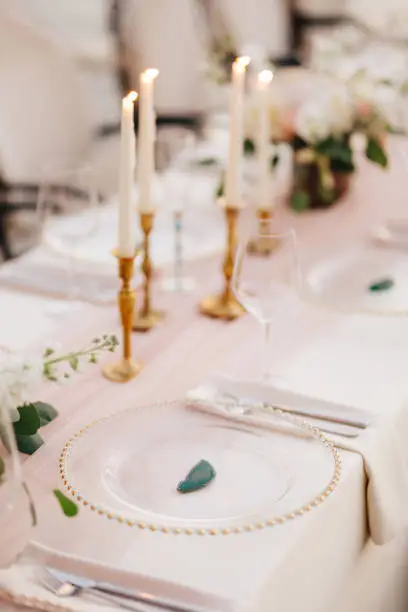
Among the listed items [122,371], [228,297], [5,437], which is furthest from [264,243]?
[5,437]

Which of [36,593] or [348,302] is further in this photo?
[348,302]

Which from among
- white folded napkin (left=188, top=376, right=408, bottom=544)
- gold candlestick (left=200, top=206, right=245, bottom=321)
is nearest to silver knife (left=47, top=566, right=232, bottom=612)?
white folded napkin (left=188, top=376, right=408, bottom=544)

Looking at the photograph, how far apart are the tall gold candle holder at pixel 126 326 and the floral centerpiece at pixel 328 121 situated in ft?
3.13

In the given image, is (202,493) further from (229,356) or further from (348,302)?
(348,302)

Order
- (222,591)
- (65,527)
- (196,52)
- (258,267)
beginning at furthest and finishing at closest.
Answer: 1. (196,52)
2. (258,267)
3. (65,527)
4. (222,591)

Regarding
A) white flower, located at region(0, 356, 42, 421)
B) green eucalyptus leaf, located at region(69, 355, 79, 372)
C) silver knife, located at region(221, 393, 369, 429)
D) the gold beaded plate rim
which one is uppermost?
white flower, located at region(0, 356, 42, 421)

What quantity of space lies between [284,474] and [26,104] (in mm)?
2814

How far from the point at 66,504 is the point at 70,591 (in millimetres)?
103

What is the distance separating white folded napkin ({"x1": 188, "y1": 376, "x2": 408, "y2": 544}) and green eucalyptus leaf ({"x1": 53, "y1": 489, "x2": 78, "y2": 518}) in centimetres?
34

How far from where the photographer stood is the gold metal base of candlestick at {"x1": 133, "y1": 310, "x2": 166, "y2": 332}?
1776 mm

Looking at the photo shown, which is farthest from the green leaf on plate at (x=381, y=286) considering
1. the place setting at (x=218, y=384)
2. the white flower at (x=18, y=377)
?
the white flower at (x=18, y=377)

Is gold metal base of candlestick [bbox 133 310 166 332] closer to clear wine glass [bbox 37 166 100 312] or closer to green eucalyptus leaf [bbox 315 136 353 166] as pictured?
clear wine glass [bbox 37 166 100 312]

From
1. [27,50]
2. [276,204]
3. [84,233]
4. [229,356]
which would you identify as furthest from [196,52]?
[229,356]

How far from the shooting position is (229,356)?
5.45ft
